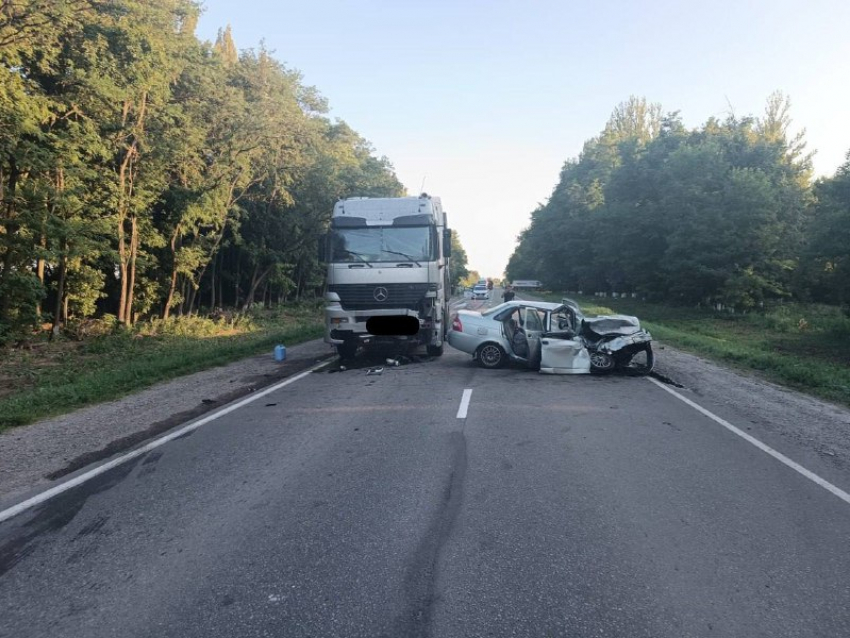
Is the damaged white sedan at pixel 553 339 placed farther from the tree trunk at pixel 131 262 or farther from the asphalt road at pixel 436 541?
the tree trunk at pixel 131 262

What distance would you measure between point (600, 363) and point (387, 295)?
4866 millimetres

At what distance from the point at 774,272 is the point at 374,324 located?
27.5m

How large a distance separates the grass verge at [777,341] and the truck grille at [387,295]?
796 centimetres

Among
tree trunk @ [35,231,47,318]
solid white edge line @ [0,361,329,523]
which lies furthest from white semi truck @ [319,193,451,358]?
tree trunk @ [35,231,47,318]

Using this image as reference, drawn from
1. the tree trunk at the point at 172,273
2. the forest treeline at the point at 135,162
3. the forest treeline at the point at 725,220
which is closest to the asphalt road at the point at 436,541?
the forest treeline at the point at 135,162

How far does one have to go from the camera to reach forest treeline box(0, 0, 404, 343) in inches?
548

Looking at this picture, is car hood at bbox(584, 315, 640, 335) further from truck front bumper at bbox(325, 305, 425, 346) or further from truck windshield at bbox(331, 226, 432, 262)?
truck windshield at bbox(331, 226, 432, 262)

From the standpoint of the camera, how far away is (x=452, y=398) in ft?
30.6

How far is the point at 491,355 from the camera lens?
13.0m

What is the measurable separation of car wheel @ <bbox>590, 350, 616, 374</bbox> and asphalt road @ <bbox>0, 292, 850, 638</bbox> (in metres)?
5.03

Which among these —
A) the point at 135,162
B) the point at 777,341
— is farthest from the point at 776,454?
the point at 135,162

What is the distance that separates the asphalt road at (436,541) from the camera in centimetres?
315

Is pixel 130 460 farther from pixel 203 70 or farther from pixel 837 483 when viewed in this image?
pixel 203 70

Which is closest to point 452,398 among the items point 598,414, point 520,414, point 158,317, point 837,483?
point 520,414
